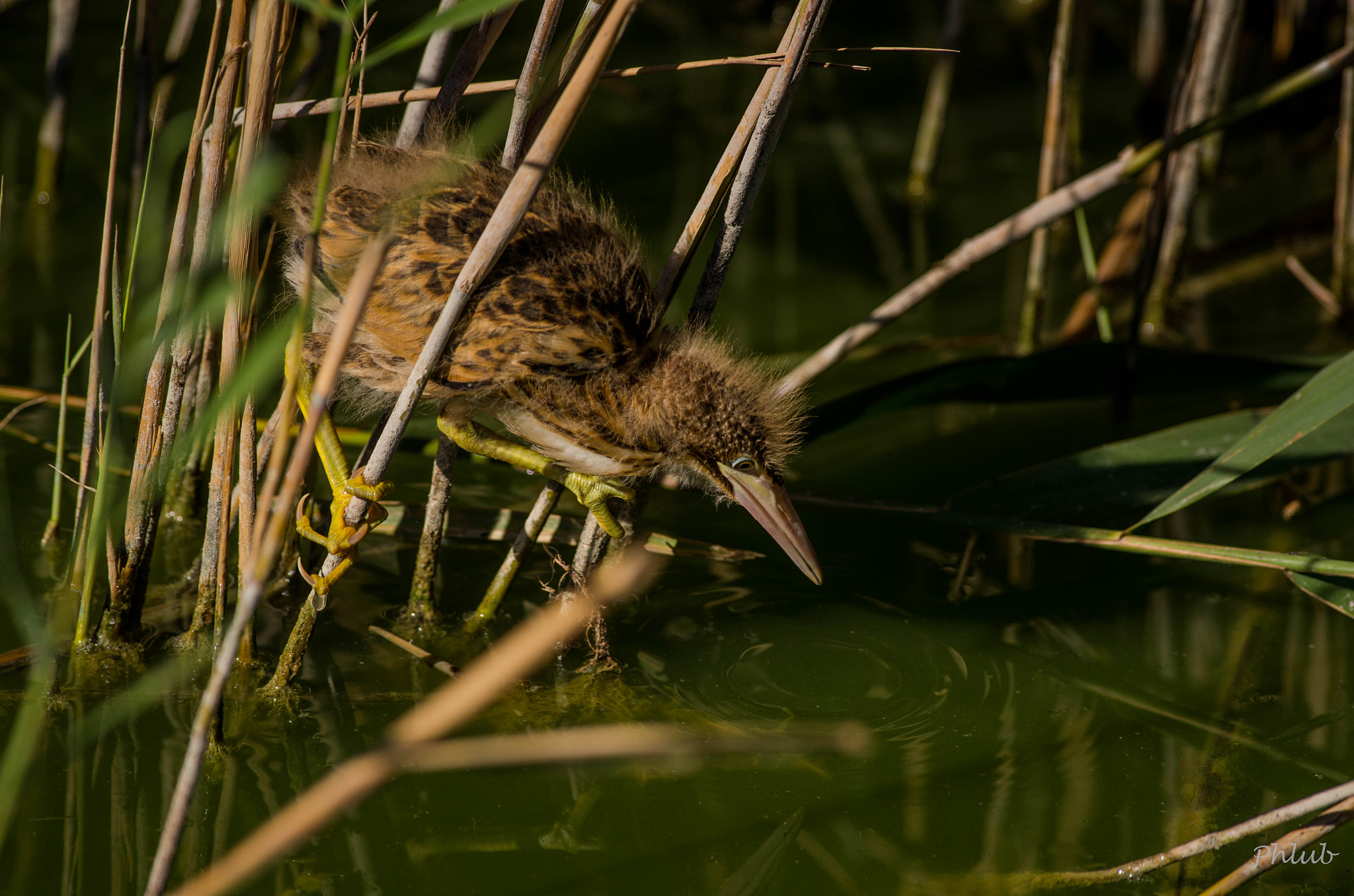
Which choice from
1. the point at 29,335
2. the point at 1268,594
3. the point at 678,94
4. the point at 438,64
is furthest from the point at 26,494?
the point at 678,94

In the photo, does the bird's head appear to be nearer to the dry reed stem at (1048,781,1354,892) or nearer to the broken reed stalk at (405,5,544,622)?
the broken reed stalk at (405,5,544,622)

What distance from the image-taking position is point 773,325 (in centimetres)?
412

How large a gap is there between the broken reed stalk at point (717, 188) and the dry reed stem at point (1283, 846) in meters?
1.46

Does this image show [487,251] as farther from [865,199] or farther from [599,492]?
[865,199]

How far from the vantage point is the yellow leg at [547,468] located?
221 cm

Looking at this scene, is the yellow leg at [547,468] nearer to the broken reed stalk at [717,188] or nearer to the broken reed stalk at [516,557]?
the broken reed stalk at [516,557]

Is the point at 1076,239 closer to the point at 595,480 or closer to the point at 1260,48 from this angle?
the point at 1260,48

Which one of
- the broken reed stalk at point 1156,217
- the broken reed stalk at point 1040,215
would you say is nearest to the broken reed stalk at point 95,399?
the broken reed stalk at point 1040,215

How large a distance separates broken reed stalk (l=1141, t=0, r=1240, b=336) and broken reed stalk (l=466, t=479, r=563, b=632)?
81.6 inches

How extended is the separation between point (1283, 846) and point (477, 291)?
1702mm

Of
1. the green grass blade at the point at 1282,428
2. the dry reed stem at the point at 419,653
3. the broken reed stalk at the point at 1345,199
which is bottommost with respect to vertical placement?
the dry reed stem at the point at 419,653

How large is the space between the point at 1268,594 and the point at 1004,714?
936mm

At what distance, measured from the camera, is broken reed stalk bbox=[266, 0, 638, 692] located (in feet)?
4.97
